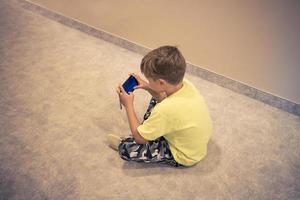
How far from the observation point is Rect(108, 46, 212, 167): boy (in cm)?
117

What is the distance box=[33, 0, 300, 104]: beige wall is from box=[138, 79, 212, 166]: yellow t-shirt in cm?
59

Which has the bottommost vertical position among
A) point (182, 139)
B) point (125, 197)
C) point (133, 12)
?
point (125, 197)

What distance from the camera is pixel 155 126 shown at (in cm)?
120

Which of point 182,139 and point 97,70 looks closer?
point 182,139

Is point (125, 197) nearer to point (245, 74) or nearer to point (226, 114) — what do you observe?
point (226, 114)

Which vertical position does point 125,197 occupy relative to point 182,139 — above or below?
below

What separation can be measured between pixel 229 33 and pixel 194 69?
324 millimetres

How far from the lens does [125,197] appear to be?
124 centimetres

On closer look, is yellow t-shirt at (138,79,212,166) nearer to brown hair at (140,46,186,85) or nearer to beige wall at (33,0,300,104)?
brown hair at (140,46,186,85)

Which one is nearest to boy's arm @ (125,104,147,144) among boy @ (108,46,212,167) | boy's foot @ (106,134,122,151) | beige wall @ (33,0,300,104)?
boy @ (108,46,212,167)

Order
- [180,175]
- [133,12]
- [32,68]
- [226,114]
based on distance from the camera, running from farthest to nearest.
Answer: [133,12] → [32,68] → [226,114] → [180,175]

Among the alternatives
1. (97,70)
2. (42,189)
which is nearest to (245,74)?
(97,70)

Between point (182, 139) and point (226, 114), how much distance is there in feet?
1.65

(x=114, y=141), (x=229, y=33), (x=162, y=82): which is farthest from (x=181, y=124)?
(x=229, y=33)
